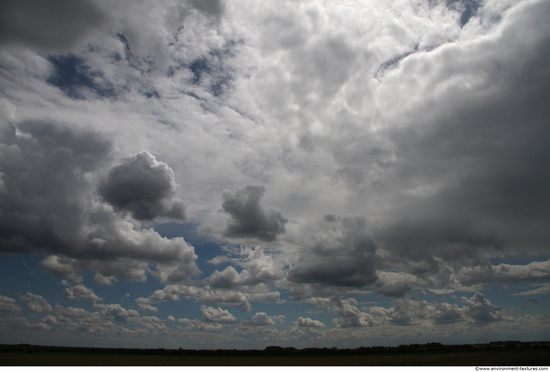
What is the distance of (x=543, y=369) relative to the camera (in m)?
55.4

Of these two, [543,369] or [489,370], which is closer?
[543,369]

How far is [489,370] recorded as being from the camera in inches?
2445

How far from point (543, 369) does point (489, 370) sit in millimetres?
9637
